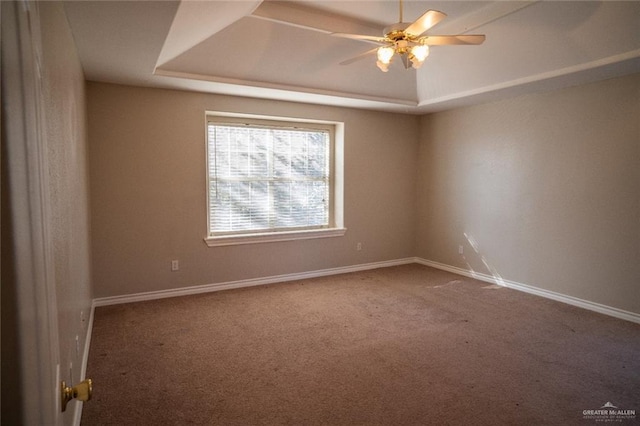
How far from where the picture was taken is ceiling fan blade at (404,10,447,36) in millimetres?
2107

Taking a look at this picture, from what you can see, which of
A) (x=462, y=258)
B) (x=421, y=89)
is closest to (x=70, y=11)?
(x=421, y=89)

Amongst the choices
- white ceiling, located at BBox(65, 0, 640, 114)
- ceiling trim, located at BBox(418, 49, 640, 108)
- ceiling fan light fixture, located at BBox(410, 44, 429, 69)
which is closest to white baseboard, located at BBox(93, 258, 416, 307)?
white ceiling, located at BBox(65, 0, 640, 114)

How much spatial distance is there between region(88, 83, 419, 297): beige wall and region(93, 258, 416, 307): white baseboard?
0.18ft

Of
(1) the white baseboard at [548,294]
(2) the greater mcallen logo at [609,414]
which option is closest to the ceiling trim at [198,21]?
(2) the greater mcallen logo at [609,414]

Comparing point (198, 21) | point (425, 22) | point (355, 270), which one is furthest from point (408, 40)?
point (355, 270)

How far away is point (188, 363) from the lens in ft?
8.96

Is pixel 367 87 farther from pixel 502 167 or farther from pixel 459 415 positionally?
pixel 459 415

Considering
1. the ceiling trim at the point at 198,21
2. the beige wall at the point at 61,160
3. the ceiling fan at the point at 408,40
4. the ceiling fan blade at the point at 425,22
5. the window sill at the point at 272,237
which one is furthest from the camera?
the window sill at the point at 272,237

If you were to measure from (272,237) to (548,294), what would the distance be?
10.6 ft

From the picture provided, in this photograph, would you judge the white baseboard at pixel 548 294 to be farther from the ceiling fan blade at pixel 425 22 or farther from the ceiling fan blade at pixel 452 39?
the ceiling fan blade at pixel 425 22

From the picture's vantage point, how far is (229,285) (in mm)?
4508

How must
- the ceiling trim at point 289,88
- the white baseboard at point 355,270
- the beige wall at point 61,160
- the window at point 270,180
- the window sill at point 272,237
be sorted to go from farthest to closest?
the window at point 270,180 < the window sill at point 272,237 < the white baseboard at point 355,270 < the ceiling trim at point 289,88 < the beige wall at point 61,160

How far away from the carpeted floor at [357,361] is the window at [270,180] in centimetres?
91

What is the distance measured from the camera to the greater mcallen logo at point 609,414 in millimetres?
2127
